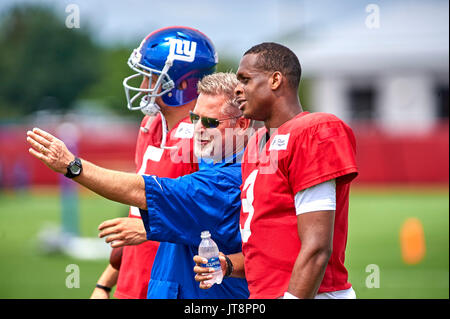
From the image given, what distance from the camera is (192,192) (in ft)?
11.2

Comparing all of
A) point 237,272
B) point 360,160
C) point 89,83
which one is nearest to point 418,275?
point 237,272

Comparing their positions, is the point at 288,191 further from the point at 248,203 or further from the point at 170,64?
the point at 170,64

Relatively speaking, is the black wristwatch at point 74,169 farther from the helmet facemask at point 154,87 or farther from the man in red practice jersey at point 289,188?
the helmet facemask at point 154,87

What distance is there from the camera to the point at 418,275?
996cm

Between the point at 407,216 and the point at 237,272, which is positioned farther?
the point at 407,216

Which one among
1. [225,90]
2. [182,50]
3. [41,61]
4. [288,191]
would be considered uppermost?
[41,61]

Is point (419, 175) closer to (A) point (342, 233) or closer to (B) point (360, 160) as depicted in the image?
(B) point (360, 160)

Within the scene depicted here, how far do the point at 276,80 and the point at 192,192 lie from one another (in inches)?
28.3

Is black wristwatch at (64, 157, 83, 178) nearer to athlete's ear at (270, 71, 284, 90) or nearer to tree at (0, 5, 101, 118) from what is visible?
athlete's ear at (270, 71, 284, 90)

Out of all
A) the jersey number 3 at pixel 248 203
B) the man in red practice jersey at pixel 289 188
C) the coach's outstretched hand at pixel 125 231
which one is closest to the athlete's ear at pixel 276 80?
the man in red practice jersey at pixel 289 188

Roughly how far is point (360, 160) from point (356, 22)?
80.6 ft

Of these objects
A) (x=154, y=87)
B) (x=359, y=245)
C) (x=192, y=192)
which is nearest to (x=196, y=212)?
(x=192, y=192)

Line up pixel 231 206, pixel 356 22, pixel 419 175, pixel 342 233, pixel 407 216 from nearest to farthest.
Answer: pixel 342 233, pixel 231 206, pixel 407 216, pixel 419 175, pixel 356 22

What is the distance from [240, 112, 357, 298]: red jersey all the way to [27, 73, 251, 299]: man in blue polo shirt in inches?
14.4
